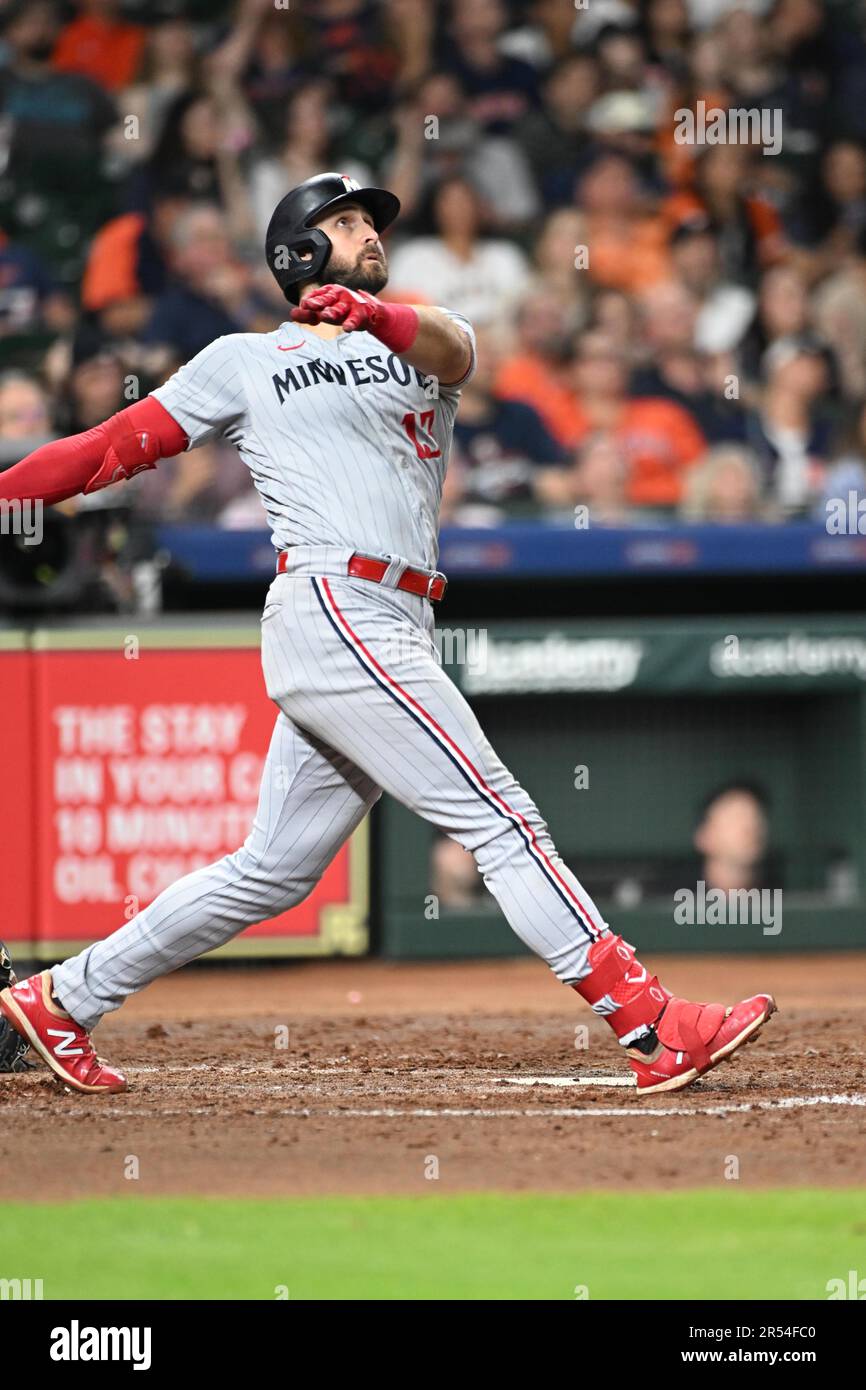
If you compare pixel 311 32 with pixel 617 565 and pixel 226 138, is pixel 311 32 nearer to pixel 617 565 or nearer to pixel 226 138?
pixel 226 138

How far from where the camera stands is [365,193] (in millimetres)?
4203

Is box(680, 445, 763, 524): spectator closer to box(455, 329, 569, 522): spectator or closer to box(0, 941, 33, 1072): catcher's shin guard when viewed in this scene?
box(455, 329, 569, 522): spectator

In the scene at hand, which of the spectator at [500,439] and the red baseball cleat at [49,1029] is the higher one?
the spectator at [500,439]

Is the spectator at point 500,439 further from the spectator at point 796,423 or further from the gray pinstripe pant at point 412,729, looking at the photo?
the gray pinstripe pant at point 412,729

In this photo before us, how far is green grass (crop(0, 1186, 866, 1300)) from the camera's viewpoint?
310 centimetres

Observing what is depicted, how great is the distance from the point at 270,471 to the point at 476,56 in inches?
287

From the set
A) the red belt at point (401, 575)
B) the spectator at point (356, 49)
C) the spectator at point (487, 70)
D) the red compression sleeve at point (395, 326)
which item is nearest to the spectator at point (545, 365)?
the spectator at point (487, 70)

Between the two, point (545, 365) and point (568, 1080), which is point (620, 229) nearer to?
point (545, 365)

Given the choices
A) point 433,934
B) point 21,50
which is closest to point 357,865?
point 433,934

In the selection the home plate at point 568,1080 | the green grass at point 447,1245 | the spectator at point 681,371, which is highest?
the spectator at point 681,371

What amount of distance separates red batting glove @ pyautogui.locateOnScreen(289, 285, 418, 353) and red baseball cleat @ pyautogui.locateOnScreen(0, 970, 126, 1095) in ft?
5.35

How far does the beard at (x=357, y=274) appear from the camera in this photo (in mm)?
4188

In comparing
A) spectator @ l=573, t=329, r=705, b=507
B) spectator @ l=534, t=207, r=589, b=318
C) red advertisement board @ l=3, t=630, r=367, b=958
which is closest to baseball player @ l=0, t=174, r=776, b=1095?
red advertisement board @ l=3, t=630, r=367, b=958

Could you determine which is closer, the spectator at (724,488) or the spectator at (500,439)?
the spectator at (724,488)
